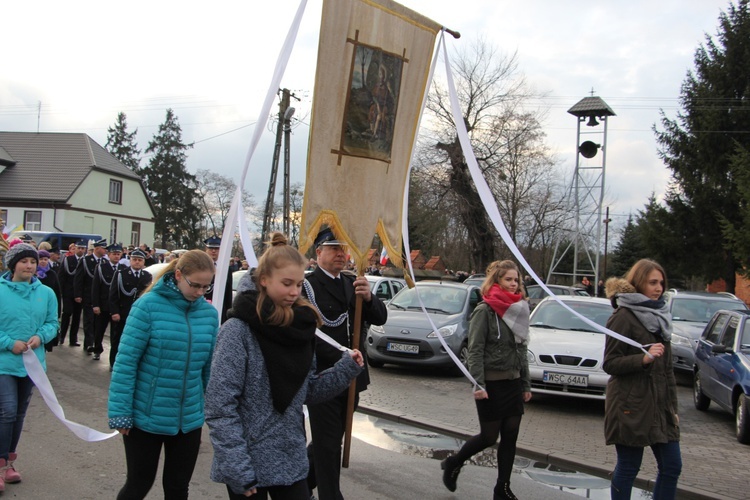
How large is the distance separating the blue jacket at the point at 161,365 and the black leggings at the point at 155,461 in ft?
0.25

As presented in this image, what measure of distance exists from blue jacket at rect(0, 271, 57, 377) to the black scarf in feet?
9.54

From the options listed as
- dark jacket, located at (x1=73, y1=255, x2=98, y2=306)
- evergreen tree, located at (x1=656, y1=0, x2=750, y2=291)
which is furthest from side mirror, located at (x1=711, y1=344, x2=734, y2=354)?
evergreen tree, located at (x1=656, y1=0, x2=750, y2=291)

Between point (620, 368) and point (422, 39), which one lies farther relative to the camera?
point (422, 39)

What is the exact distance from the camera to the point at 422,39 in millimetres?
4719

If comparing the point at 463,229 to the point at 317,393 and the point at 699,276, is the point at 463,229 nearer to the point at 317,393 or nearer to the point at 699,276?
the point at 699,276

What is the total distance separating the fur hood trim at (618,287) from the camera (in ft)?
14.5

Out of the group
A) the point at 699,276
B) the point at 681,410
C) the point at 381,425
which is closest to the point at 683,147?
the point at 699,276

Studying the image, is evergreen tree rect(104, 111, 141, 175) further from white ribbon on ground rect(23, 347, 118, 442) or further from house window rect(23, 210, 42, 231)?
white ribbon on ground rect(23, 347, 118, 442)

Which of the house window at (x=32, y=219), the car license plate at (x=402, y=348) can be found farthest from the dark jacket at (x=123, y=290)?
the house window at (x=32, y=219)

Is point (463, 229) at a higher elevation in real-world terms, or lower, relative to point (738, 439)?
higher

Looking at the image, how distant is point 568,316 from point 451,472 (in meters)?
5.78

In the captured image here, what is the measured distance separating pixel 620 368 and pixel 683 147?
31.1 m

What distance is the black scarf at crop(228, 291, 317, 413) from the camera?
2729 millimetres

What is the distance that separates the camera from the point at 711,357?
8859mm
